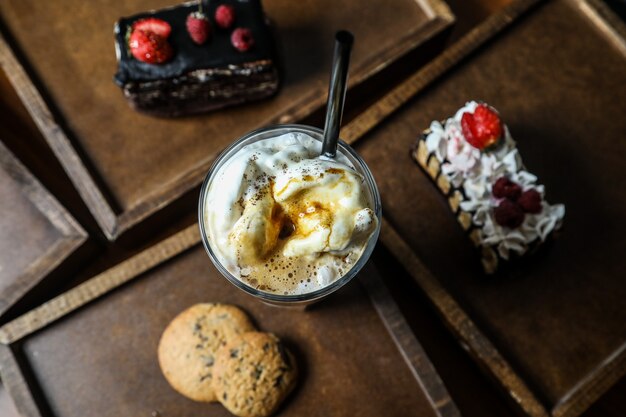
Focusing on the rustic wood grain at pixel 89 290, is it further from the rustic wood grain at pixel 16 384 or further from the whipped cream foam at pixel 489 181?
the whipped cream foam at pixel 489 181

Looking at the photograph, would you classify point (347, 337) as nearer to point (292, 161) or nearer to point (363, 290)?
point (363, 290)

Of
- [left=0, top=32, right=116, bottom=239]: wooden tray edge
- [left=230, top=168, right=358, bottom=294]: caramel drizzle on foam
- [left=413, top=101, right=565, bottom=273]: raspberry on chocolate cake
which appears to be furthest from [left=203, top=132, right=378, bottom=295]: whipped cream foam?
[left=0, top=32, right=116, bottom=239]: wooden tray edge

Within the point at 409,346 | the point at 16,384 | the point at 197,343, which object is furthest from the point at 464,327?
the point at 16,384

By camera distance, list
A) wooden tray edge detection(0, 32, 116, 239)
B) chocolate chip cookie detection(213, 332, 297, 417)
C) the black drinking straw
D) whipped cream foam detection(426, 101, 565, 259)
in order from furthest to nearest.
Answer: wooden tray edge detection(0, 32, 116, 239)
whipped cream foam detection(426, 101, 565, 259)
chocolate chip cookie detection(213, 332, 297, 417)
the black drinking straw

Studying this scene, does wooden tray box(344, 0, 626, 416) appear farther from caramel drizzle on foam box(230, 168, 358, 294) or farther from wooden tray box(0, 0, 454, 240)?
caramel drizzle on foam box(230, 168, 358, 294)

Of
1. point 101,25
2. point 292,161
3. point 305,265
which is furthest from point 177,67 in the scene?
point 305,265

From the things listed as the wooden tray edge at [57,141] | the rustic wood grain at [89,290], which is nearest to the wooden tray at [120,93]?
the wooden tray edge at [57,141]

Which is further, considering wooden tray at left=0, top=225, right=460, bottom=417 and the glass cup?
wooden tray at left=0, top=225, right=460, bottom=417
